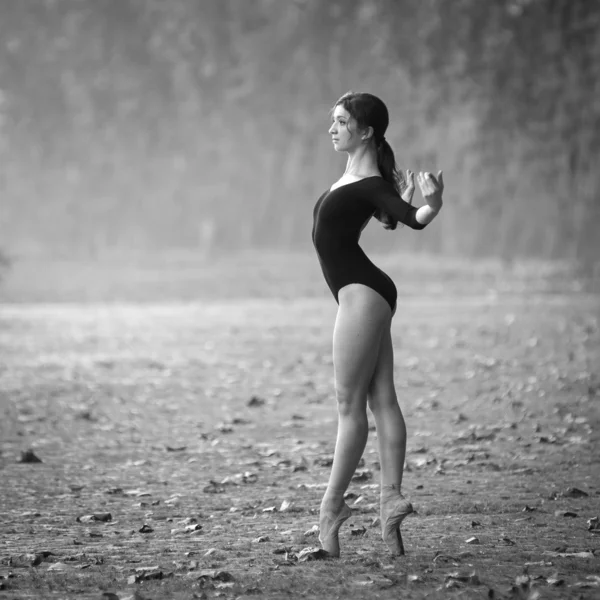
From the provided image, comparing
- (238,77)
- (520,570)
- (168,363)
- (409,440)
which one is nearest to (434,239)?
(238,77)

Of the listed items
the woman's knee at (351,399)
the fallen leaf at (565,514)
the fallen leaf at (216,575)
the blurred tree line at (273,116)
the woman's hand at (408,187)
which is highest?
the blurred tree line at (273,116)

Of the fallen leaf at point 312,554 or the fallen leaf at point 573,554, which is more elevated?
the fallen leaf at point 312,554

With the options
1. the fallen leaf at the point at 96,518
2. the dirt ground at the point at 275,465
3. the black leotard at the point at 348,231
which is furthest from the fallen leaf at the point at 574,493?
the fallen leaf at the point at 96,518

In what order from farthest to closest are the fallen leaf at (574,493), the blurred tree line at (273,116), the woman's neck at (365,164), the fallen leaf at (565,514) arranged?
the blurred tree line at (273,116)
the fallen leaf at (574,493)
the fallen leaf at (565,514)
the woman's neck at (365,164)

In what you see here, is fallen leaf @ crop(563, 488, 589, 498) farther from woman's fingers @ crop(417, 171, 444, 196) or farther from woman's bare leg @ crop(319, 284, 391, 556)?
woman's fingers @ crop(417, 171, 444, 196)

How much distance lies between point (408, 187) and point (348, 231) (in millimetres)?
331

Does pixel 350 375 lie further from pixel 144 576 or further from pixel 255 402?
pixel 255 402

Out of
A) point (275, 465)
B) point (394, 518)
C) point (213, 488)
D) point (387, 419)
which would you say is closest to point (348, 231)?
point (387, 419)

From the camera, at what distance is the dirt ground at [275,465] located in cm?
549

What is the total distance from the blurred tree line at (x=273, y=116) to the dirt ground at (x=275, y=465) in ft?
112

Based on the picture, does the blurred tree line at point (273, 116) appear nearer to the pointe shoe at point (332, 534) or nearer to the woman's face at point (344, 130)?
the woman's face at point (344, 130)

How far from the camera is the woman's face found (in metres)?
5.72

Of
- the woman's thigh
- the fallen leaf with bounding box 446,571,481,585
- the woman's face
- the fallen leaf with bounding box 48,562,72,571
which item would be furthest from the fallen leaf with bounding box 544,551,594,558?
the fallen leaf with bounding box 48,562,72,571

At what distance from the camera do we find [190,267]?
164ft
